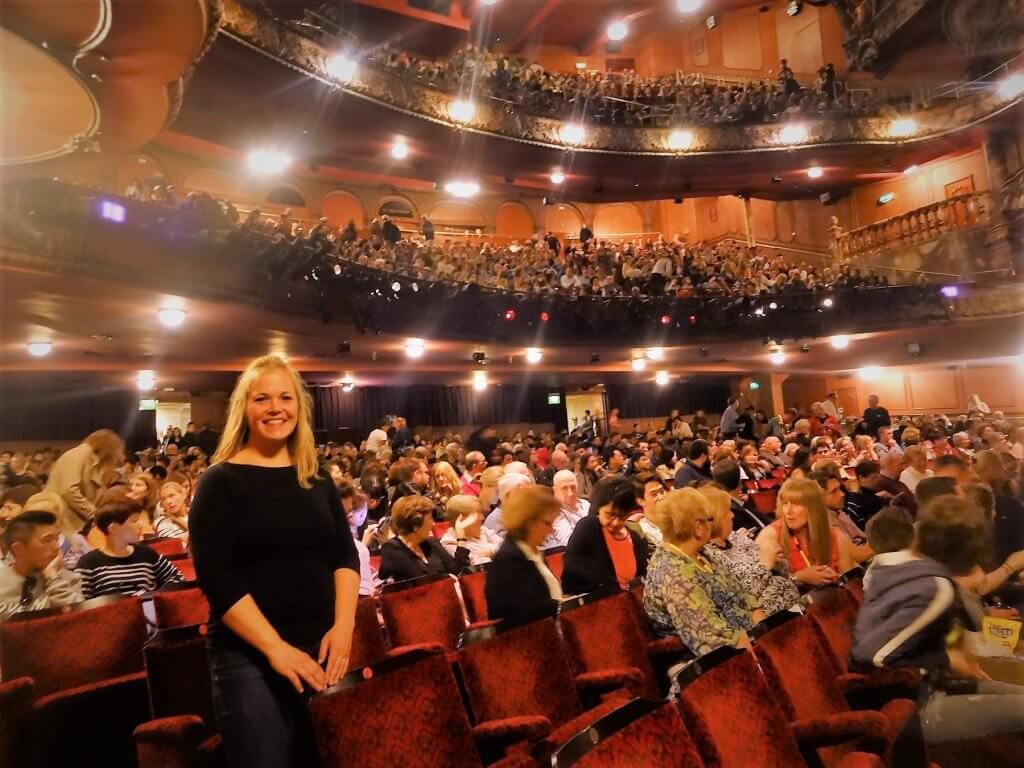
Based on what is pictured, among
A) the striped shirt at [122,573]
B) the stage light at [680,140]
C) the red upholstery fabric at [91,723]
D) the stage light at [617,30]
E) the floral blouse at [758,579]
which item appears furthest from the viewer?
the stage light at [617,30]

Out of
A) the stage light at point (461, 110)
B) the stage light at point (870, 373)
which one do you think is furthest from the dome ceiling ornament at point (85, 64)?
the stage light at point (870, 373)

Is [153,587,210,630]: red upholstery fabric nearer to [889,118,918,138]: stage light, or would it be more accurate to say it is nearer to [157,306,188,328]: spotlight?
[157,306,188,328]: spotlight

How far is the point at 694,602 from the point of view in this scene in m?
2.47

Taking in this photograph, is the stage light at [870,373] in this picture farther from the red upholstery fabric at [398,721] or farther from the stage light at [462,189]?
the red upholstery fabric at [398,721]

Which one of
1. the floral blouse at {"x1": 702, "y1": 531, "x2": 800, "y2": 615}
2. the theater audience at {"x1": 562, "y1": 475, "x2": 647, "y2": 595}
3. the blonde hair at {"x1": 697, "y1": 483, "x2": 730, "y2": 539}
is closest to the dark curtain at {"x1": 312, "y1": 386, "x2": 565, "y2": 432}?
the theater audience at {"x1": 562, "y1": 475, "x2": 647, "y2": 595}

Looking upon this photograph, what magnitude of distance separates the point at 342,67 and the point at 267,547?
11.2 meters

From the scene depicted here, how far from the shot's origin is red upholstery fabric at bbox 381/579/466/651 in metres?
2.78

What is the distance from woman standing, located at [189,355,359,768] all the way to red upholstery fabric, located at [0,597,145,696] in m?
1.34

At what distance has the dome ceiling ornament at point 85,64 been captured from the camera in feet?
10.2

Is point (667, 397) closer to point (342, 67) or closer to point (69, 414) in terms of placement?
point (342, 67)

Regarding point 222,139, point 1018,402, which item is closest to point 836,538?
point 222,139

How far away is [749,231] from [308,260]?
1280 centimetres

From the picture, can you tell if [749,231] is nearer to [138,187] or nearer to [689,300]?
[689,300]

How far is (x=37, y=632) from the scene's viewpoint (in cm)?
229
